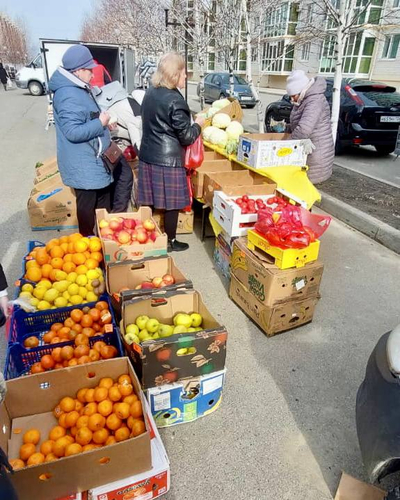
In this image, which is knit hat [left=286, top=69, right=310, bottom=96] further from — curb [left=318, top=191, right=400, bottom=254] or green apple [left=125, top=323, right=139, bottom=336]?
green apple [left=125, top=323, right=139, bottom=336]

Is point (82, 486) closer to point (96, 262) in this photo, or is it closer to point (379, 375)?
point (379, 375)

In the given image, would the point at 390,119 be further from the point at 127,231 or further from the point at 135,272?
the point at 135,272

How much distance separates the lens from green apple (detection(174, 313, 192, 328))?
2.53 meters

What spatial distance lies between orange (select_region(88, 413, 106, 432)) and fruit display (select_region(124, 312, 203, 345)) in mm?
481

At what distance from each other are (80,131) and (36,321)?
1.73 m

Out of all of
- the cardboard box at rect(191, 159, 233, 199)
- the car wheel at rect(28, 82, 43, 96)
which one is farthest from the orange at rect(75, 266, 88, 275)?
the car wheel at rect(28, 82, 43, 96)

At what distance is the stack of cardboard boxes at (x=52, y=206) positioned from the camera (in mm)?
4930

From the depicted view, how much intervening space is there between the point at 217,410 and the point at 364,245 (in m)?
3.34

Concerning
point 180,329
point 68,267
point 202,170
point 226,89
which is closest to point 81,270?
point 68,267

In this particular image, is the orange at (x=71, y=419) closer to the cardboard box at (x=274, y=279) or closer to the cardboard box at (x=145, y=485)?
the cardboard box at (x=145, y=485)

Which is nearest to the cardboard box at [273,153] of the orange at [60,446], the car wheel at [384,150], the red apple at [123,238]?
the red apple at [123,238]

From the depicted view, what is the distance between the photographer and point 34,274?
3066 millimetres

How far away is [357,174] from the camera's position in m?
7.57

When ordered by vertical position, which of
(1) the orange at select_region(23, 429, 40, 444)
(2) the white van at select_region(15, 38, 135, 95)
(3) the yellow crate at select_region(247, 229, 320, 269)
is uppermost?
(2) the white van at select_region(15, 38, 135, 95)
